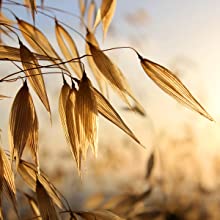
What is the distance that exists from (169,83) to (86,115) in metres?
0.07

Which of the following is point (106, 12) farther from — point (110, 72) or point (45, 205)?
point (45, 205)

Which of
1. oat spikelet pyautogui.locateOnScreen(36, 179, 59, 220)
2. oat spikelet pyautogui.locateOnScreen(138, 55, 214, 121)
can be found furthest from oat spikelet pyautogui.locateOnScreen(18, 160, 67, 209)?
oat spikelet pyautogui.locateOnScreen(138, 55, 214, 121)

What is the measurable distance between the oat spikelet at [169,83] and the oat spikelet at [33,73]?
0.08 meters

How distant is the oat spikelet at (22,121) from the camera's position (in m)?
0.38

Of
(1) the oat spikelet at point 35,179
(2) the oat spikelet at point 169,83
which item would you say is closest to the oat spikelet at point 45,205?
(1) the oat spikelet at point 35,179

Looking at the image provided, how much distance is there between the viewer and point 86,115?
0.39 metres

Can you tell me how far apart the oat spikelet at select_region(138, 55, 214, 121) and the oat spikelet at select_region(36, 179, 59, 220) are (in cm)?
12

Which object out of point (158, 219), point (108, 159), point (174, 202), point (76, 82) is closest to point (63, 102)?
point (76, 82)

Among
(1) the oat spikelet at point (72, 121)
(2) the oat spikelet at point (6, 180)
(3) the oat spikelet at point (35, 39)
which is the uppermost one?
(3) the oat spikelet at point (35, 39)

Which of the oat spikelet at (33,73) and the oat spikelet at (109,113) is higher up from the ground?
the oat spikelet at (33,73)

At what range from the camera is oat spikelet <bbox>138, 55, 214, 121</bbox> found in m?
0.39

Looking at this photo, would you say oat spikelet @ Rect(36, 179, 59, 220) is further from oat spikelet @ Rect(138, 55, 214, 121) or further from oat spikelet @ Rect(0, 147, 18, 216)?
oat spikelet @ Rect(138, 55, 214, 121)

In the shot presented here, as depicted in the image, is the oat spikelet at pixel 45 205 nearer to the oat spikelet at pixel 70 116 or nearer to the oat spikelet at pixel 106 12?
the oat spikelet at pixel 70 116

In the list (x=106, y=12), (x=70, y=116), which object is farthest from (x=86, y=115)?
(x=106, y=12)
